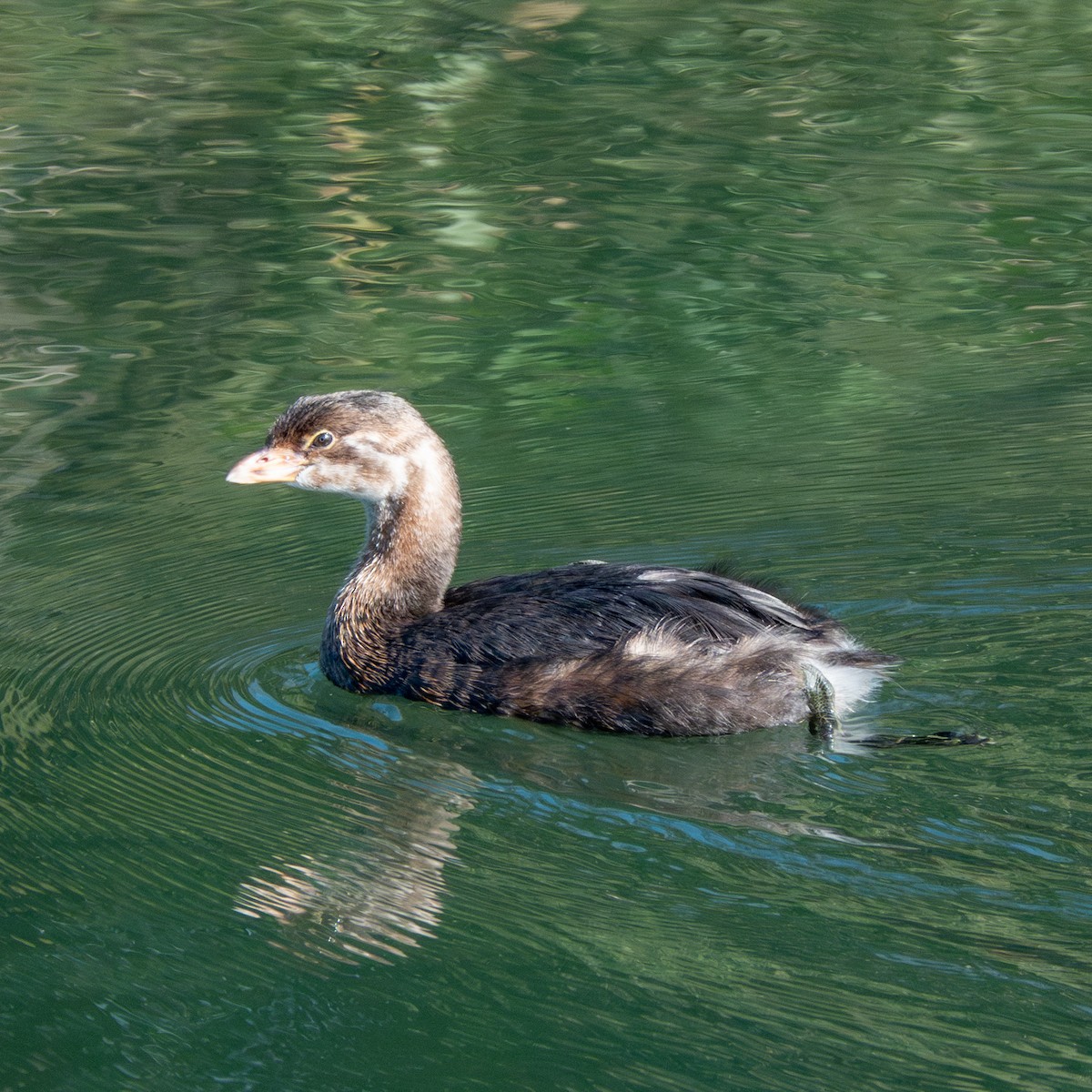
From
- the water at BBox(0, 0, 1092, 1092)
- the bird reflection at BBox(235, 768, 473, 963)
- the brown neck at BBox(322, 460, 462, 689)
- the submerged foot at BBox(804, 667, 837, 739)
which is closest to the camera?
the water at BBox(0, 0, 1092, 1092)

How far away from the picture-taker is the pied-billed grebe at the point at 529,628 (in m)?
5.62

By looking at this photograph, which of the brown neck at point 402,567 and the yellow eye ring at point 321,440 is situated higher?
the yellow eye ring at point 321,440

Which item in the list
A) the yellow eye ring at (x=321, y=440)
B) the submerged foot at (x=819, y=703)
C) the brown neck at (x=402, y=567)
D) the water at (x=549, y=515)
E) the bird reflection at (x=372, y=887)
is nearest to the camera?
the water at (x=549, y=515)

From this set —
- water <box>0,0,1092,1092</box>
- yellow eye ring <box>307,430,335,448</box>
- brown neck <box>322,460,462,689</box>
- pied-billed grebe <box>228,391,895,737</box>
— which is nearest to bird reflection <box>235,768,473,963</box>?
water <box>0,0,1092,1092</box>

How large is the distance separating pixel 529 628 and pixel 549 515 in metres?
1.91

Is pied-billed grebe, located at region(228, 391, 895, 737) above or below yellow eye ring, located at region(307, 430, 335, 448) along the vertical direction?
below

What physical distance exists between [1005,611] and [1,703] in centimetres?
340

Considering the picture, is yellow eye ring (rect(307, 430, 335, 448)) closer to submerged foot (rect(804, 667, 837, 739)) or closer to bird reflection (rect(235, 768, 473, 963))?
bird reflection (rect(235, 768, 473, 963))

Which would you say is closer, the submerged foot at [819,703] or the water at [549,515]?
the water at [549,515]

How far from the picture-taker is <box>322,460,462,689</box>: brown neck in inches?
250

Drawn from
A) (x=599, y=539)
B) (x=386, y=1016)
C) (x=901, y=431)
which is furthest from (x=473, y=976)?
(x=901, y=431)

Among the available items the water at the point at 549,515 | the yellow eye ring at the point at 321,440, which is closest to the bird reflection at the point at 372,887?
the water at the point at 549,515

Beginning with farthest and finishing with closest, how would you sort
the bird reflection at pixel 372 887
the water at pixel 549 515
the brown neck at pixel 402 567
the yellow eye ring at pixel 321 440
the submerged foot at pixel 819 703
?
the yellow eye ring at pixel 321 440, the brown neck at pixel 402 567, the submerged foot at pixel 819 703, the bird reflection at pixel 372 887, the water at pixel 549 515

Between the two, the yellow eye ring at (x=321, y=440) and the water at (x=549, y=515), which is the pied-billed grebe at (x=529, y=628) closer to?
A: the yellow eye ring at (x=321, y=440)
